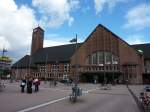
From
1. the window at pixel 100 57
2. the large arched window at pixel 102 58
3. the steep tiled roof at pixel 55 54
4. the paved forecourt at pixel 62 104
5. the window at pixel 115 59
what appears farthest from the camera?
the steep tiled roof at pixel 55 54

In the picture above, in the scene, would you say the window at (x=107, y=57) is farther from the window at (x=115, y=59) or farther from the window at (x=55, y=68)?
the window at (x=55, y=68)

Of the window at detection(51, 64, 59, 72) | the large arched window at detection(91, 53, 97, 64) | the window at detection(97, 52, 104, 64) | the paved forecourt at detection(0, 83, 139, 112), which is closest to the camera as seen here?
the paved forecourt at detection(0, 83, 139, 112)

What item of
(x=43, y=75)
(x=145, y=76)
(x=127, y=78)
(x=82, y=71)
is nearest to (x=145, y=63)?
(x=145, y=76)

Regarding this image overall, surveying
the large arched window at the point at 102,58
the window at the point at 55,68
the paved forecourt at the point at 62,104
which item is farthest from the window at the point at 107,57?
the paved forecourt at the point at 62,104

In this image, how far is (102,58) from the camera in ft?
202

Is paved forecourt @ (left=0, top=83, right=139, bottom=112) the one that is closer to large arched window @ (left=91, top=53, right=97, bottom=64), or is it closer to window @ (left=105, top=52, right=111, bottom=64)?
window @ (left=105, top=52, right=111, bottom=64)

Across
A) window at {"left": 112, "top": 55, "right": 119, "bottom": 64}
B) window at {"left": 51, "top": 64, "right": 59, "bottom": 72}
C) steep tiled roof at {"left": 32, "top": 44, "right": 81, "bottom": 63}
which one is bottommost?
window at {"left": 51, "top": 64, "right": 59, "bottom": 72}

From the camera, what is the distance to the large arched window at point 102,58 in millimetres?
59938

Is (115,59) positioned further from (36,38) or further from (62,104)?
(62,104)

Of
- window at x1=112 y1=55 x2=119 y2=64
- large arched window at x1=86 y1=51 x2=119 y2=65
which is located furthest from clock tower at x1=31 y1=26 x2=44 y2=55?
window at x1=112 y1=55 x2=119 y2=64

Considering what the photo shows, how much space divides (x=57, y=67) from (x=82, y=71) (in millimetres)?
13477

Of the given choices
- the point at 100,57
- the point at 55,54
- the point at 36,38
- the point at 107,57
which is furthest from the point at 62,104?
the point at 36,38

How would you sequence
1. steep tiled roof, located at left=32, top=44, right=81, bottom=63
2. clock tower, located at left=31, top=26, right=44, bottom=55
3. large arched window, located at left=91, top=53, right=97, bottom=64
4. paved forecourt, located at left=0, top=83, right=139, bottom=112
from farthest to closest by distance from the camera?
clock tower, located at left=31, top=26, right=44, bottom=55 → steep tiled roof, located at left=32, top=44, right=81, bottom=63 → large arched window, located at left=91, top=53, right=97, bottom=64 → paved forecourt, located at left=0, top=83, right=139, bottom=112

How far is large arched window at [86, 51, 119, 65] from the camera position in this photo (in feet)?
197
